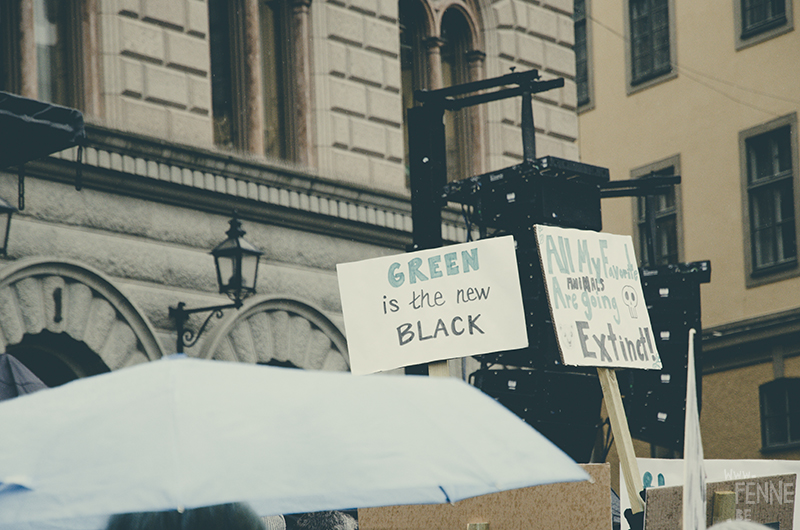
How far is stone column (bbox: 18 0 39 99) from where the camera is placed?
37.0ft

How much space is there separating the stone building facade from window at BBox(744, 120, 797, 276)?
28.3 ft

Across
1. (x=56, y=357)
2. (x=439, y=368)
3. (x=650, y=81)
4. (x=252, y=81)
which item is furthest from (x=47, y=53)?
(x=650, y=81)

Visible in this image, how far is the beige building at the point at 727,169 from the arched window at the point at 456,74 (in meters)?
8.88

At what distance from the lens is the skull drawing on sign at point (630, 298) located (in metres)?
6.47

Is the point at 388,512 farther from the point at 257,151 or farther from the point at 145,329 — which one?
the point at 257,151

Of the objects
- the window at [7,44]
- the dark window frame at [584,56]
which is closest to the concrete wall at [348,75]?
the window at [7,44]

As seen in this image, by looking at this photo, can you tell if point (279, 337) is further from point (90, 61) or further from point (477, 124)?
point (477, 124)

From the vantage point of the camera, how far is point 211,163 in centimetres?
1233

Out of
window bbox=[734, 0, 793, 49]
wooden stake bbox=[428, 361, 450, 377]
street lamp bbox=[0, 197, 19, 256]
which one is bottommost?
wooden stake bbox=[428, 361, 450, 377]

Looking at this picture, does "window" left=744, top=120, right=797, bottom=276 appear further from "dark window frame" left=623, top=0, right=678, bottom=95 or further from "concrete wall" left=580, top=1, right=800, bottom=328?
"dark window frame" left=623, top=0, right=678, bottom=95

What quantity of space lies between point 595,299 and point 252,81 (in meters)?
7.69

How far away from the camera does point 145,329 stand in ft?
37.9

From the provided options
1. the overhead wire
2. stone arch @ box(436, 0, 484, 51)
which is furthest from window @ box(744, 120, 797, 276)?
stone arch @ box(436, 0, 484, 51)

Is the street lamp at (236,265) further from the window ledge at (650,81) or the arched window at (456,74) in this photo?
the window ledge at (650,81)
